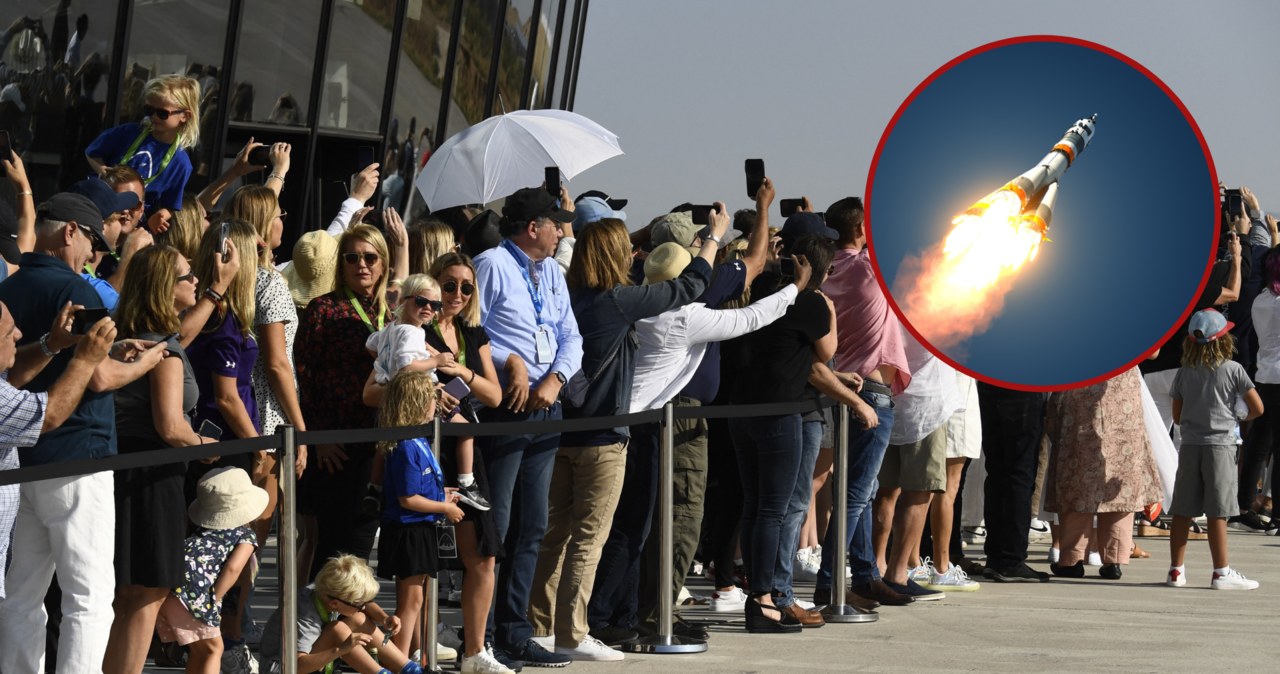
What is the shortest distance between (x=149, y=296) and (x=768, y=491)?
→ 3602mm

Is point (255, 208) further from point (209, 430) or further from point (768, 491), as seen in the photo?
point (768, 491)

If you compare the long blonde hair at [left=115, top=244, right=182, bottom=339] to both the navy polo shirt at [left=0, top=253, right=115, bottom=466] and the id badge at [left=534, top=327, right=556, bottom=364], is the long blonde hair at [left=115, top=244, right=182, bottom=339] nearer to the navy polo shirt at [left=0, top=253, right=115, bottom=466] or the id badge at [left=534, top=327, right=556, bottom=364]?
the navy polo shirt at [left=0, top=253, right=115, bottom=466]

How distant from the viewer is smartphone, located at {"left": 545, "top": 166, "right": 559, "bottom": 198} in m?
9.29

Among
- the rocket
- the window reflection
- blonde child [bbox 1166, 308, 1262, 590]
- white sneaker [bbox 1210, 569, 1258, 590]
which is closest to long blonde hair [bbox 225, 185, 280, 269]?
the rocket

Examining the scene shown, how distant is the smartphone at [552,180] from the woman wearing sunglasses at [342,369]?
153 centimetres

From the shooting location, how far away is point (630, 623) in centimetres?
892

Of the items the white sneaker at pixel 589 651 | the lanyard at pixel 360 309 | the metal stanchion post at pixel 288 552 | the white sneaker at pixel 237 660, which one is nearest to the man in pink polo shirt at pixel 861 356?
the white sneaker at pixel 589 651

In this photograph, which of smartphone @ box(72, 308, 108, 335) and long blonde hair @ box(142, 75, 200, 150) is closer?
smartphone @ box(72, 308, 108, 335)

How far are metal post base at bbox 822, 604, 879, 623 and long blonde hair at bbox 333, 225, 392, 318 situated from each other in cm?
319

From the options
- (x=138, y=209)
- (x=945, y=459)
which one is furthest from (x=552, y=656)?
(x=945, y=459)

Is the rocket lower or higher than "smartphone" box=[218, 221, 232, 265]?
higher

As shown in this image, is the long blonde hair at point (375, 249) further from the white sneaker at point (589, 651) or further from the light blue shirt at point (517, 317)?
the white sneaker at point (589, 651)

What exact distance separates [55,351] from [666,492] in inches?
135

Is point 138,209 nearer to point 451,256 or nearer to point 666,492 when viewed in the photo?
point 451,256
